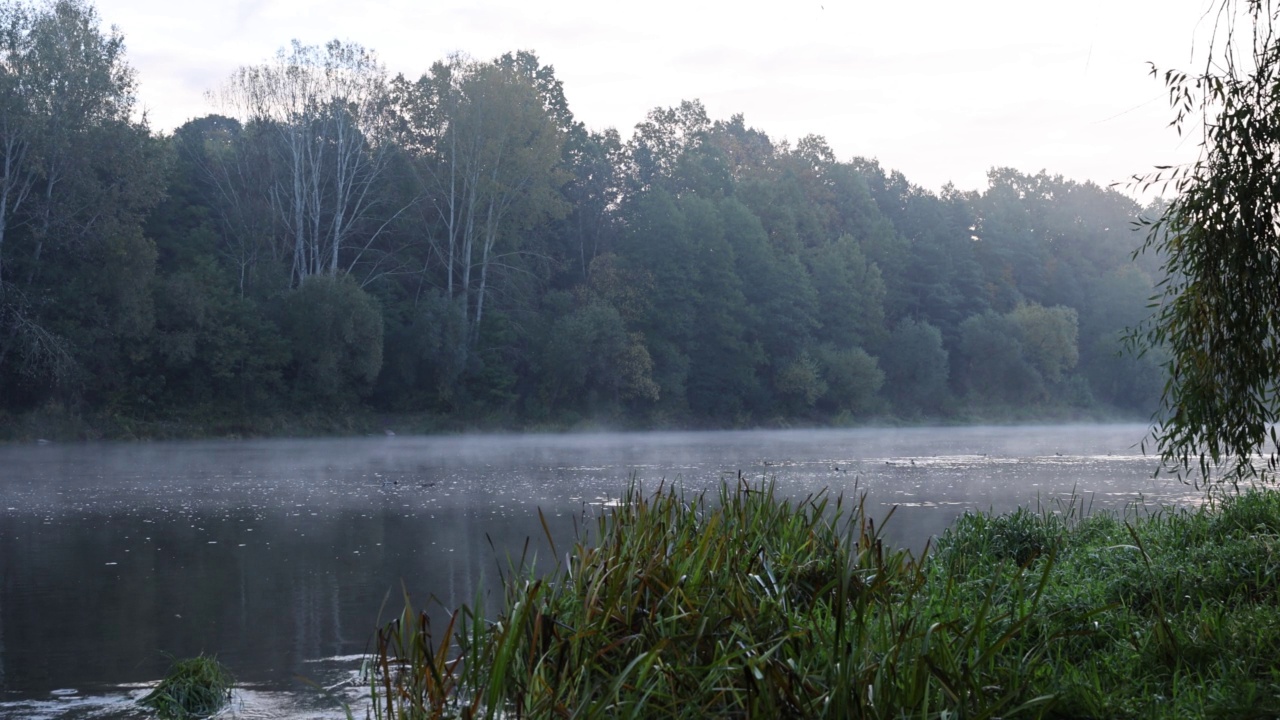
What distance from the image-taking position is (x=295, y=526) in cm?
1894

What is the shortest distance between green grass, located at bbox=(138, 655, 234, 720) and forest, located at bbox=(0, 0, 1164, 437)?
1398 inches

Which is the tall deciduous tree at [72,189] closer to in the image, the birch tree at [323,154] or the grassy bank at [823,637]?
the birch tree at [323,154]

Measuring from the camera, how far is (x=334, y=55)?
170ft

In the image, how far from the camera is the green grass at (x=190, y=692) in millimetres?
7883

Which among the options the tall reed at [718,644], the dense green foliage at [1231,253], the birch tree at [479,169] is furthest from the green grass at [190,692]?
the birch tree at [479,169]

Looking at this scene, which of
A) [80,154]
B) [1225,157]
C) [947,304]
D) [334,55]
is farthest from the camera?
[947,304]

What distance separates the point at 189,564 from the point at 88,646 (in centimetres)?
498

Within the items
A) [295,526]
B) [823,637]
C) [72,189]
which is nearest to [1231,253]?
[823,637]

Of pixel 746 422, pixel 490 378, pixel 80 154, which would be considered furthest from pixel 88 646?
pixel 746 422

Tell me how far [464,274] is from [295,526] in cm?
3852

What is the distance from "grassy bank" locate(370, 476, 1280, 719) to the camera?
530 centimetres

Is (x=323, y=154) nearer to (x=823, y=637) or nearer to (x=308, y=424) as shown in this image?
(x=308, y=424)

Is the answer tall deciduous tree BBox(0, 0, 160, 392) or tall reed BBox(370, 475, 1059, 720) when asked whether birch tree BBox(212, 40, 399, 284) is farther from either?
tall reed BBox(370, 475, 1059, 720)

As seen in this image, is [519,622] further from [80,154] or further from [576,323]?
[576,323]
